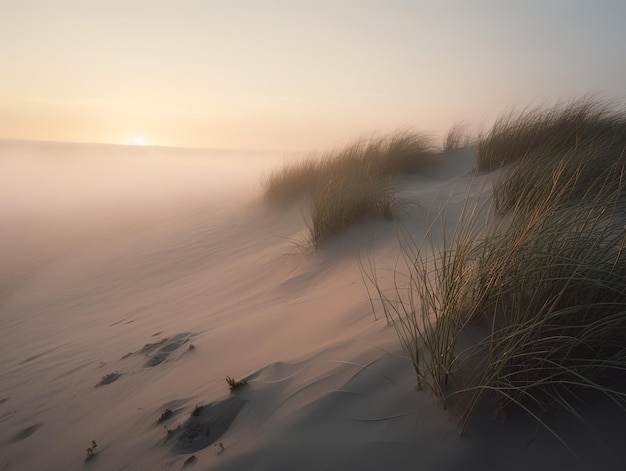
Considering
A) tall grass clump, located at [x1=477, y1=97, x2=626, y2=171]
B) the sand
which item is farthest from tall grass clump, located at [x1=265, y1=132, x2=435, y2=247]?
tall grass clump, located at [x1=477, y1=97, x2=626, y2=171]

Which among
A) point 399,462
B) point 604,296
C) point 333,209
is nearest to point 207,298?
point 333,209

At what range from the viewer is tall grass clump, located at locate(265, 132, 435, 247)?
4.45 metres

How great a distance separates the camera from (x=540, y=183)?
8.71ft

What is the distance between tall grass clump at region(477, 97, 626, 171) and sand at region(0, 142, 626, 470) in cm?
70

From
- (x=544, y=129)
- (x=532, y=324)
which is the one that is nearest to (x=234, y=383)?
(x=532, y=324)

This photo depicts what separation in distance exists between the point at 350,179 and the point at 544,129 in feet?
9.53

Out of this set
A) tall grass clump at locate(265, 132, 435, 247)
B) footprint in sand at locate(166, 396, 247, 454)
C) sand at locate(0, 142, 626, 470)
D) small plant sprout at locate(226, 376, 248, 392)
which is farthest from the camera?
tall grass clump at locate(265, 132, 435, 247)

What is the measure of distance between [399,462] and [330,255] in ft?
9.35

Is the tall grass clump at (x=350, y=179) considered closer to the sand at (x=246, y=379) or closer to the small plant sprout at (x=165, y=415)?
the sand at (x=246, y=379)

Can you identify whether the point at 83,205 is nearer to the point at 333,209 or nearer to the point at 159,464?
the point at 333,209

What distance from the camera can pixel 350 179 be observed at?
5.27 meters

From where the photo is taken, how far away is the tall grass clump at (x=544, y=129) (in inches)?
203

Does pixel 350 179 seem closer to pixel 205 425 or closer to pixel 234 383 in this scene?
pixel 234 383

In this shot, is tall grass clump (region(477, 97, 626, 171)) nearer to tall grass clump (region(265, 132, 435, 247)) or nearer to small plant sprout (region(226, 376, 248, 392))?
tall grass clump (region(265, 132, 435, 247))
